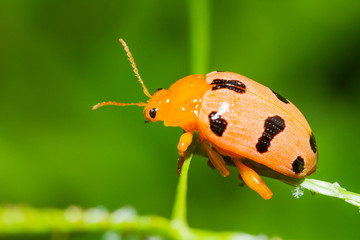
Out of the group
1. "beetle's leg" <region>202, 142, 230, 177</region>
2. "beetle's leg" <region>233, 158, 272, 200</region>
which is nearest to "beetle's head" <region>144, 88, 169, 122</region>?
"beetle's leg" <region>202, 142, 230, 177</region>

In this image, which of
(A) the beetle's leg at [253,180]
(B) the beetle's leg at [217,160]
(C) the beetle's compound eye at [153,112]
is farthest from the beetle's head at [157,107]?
(A) the beetle's leg at [253,180]

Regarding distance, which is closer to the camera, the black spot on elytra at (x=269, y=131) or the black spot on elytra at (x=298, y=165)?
the black spot on elytra at (x=298, y=165)

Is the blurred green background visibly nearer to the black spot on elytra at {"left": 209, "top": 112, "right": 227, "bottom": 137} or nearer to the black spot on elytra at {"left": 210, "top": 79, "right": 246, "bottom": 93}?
the black spot on elytra at {"left": 209, "top": 112, "right": 227, "bottom": 137}

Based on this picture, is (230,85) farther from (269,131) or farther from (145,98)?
(145,98)

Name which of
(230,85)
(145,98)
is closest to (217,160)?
(230,85)

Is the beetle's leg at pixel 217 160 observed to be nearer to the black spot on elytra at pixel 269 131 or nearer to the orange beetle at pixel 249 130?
the orange beetle at pixel 249 130

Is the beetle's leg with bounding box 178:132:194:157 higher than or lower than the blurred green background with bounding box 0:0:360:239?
lower

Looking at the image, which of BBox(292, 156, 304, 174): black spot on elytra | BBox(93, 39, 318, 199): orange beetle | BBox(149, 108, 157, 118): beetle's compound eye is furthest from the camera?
BBox(149, 108, 157, 118): beetle's compound eye
